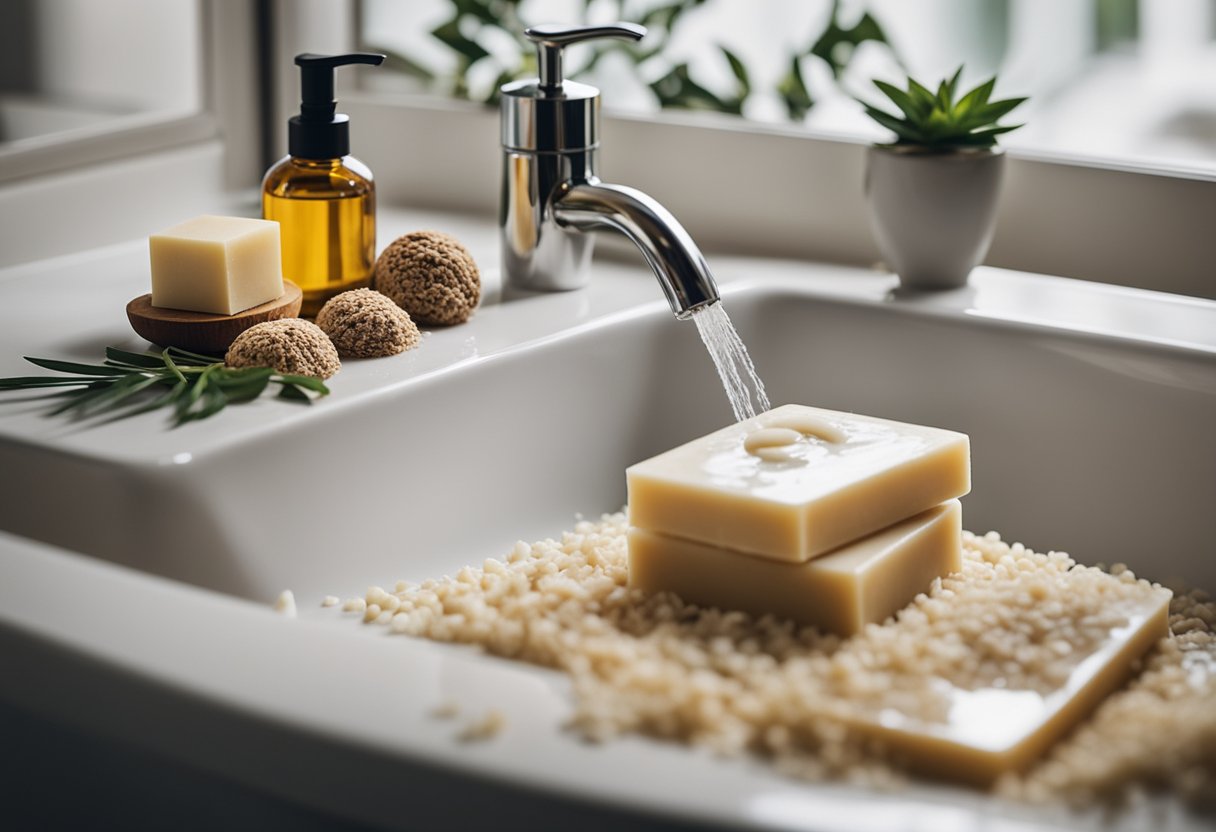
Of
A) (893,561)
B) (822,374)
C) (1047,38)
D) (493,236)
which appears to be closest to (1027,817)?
(893,561)

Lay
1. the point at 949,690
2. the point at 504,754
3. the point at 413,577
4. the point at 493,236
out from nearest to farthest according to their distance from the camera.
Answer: the point at 504,754 → the point at 949,690 → the point at 413,577 → the point at 493,236

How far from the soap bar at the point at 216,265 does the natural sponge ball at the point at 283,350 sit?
0.10 feet

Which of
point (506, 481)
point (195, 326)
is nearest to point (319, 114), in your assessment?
point (195, 326)

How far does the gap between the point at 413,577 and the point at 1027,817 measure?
1.60 feet

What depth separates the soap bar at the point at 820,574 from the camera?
665 millimetres

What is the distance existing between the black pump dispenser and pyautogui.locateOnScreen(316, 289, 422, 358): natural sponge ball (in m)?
0.10

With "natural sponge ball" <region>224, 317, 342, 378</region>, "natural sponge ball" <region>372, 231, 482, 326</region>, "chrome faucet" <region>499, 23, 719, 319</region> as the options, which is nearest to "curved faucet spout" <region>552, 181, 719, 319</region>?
"chrome faucet" <region>499, 23, 719, 319</region>

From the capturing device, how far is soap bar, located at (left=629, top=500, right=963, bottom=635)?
66 cm

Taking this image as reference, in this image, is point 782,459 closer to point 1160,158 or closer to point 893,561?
point 893,561

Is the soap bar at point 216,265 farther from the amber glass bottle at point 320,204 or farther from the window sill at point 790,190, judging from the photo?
the window sill at point 790,190

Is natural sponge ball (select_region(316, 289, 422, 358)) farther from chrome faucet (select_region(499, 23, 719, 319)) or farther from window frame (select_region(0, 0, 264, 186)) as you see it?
window frame (select_region(0, 0, 264, 186))

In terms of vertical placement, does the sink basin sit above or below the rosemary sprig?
below

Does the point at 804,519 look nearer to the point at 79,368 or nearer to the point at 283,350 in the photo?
the point at 283,350

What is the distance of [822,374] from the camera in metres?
1.05
